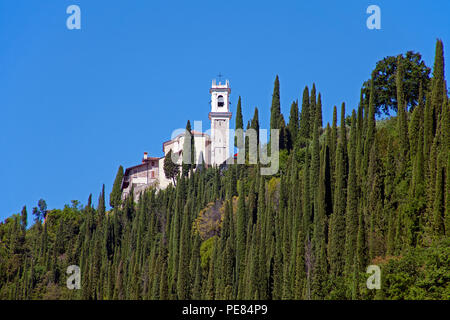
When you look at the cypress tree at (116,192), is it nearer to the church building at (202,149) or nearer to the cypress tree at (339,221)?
the church building at (202,149)

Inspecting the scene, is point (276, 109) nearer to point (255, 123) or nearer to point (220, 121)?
point (255, 123)

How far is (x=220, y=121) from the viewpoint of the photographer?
9594 centimetres

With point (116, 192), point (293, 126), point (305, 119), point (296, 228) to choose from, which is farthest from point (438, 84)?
point (116, 192)

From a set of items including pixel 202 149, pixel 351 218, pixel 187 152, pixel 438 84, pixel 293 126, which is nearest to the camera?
pixel 438 84

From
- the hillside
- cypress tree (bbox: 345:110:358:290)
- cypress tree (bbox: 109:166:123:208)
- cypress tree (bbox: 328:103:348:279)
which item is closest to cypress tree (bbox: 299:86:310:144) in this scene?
the hillside

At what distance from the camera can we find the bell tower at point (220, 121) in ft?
302

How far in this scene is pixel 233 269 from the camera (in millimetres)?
58750

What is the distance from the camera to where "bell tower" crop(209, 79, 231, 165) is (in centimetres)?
9206

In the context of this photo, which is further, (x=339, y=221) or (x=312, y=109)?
(x=312, y=109)

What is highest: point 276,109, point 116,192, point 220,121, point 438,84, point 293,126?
point 220,121

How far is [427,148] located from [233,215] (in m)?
23.9
